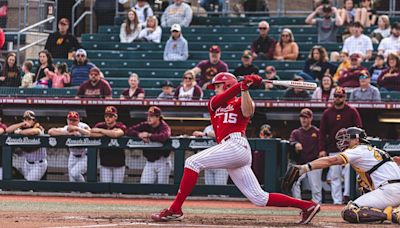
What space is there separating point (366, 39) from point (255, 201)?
29.0 feet

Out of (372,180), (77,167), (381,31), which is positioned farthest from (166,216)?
(381,31)

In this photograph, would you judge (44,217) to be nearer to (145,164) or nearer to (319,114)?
(145,164)

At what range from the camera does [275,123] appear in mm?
17297

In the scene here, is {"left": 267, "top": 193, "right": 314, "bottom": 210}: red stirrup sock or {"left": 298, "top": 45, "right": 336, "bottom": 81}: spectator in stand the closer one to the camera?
{"left": 267, "top": 193, "right": 314, "bottom": 210}: red stirrup sock

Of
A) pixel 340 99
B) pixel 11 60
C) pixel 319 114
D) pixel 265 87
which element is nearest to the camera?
pixel 340 99

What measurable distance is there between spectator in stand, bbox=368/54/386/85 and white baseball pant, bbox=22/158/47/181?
5827mm

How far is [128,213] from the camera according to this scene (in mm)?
11914

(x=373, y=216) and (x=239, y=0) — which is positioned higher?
(x=239, y=0)

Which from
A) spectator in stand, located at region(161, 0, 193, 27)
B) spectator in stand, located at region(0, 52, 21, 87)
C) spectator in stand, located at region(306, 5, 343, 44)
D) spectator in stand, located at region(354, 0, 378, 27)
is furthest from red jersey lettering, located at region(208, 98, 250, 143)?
spectator in stand, located at region(161, 0, 193, 27)

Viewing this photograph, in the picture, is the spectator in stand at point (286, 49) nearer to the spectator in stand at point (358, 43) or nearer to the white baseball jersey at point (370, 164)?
the spectator in stand at point (358, 43)

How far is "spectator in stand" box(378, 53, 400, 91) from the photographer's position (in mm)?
16812

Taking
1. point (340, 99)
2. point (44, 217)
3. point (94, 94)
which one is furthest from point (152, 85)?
point (44, 217)

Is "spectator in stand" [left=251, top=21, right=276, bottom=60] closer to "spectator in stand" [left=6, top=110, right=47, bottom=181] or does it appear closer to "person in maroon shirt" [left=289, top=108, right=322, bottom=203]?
"person in maroon shirt" [left=289, top=108, right=322, bottom=203]

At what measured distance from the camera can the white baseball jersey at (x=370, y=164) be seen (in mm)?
10938
